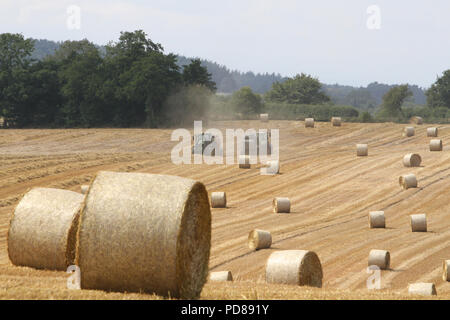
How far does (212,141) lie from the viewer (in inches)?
1937

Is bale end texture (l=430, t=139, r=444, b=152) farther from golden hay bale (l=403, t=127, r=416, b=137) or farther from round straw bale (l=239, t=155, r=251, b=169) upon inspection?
round straw bale (l=239, t=155, r=251, b=169)

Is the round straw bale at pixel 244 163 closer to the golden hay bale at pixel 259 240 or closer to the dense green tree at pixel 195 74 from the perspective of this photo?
the golden hay bale at pixel 259 240

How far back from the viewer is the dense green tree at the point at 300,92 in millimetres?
141750

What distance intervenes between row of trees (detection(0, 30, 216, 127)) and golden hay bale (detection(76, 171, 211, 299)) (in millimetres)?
57630

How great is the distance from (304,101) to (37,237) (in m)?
129

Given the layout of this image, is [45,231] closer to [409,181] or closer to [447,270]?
[447,270]

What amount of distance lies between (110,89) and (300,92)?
252 feet

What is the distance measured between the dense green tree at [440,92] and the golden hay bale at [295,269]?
115m

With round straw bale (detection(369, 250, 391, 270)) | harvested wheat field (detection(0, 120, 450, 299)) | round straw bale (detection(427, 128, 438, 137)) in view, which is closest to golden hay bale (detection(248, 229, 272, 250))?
harvested wheat field (detection(0, 120, 450, 299))

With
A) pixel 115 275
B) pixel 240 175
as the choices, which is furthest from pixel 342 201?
pixel 115 275

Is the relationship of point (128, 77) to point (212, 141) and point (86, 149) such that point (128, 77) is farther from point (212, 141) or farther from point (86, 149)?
point (212, 141)

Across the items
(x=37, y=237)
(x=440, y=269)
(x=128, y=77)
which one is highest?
(x=128, y=77)

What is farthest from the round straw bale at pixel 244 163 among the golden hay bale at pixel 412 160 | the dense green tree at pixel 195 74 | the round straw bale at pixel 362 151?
the dense green tree at pixel 195 74

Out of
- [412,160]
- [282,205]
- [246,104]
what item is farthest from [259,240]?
[246,104]
